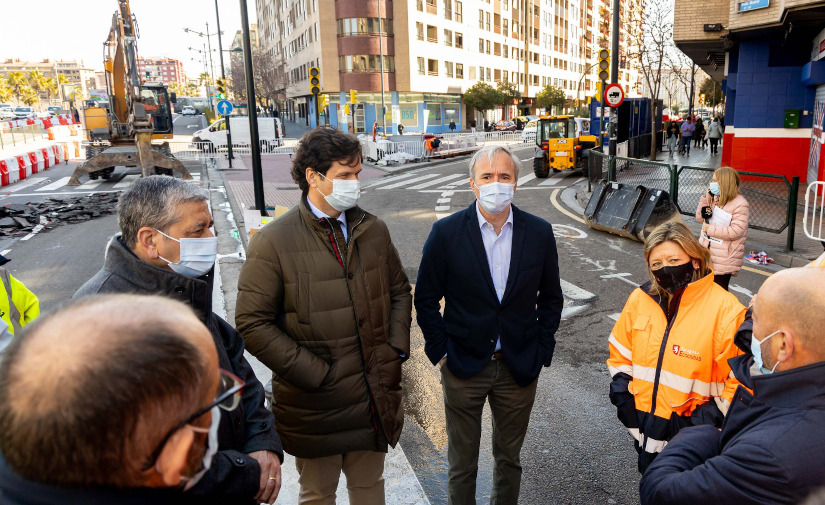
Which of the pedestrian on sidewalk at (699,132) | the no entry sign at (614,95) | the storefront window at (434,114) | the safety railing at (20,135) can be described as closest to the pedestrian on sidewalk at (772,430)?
the no entry sign at (614,95)

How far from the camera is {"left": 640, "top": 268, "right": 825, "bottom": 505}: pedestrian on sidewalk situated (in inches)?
54.7

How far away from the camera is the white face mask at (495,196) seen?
3080mm

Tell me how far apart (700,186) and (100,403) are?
11817mm

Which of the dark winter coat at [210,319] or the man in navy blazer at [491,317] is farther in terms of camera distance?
the man in navy blazer at [491,317]

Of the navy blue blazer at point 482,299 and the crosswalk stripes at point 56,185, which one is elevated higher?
the navy blue blazer at point 482,299

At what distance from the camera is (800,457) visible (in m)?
1.38

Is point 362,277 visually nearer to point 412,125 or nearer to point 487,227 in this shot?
point 487,227

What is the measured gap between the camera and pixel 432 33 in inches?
2188

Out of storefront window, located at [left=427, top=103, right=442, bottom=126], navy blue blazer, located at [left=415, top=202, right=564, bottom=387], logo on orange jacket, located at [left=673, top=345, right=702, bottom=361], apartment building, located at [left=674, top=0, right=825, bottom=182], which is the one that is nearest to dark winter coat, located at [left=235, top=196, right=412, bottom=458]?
navy blue blazer, located at [left=415, top=202, right=564, bottom=387]

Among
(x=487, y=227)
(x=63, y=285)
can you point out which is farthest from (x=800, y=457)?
(x=63, y=285)

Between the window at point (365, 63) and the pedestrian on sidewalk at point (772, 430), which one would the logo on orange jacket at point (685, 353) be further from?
the window at point (365, 63)

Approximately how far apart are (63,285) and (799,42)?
18.0 meters

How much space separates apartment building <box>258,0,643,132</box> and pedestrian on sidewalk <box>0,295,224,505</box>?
4269cm

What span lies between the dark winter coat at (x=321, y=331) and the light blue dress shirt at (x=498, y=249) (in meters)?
0.61
